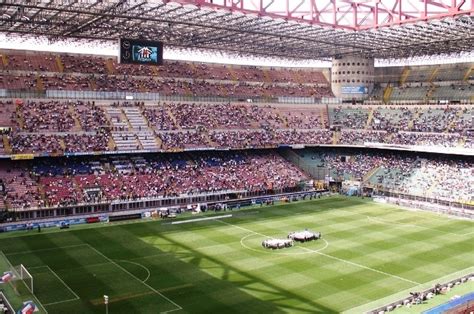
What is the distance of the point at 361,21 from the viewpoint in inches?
2302

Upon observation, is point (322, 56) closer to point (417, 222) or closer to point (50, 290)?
point (417, 222)

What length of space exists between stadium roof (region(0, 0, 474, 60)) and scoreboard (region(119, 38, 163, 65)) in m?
1.73

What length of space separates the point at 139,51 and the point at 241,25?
37.4ft

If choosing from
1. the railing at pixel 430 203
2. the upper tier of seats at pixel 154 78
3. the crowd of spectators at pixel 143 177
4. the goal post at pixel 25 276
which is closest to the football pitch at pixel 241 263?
the goal post at pixel 25 276

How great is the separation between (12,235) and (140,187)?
15.6 m

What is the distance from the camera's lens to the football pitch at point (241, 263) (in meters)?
30.3

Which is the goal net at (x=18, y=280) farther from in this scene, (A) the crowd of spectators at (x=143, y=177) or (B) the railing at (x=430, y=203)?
(B) the railing at (x=430, y=203)

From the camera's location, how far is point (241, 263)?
3731 centimetres

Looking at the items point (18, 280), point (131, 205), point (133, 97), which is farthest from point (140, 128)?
point (18, 280)

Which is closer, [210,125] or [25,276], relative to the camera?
[25,276]

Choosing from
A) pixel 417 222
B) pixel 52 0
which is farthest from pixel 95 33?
pixel 417 222

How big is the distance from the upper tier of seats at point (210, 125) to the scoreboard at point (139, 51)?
1058 centimetres

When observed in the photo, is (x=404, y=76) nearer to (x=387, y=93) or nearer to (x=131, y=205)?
(x=387, y=93)

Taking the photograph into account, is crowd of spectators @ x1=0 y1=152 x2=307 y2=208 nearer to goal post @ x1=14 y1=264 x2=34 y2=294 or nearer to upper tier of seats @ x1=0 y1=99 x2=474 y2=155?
upper tier of seats @ x1=0 y1=99 x2=474 y2=155
